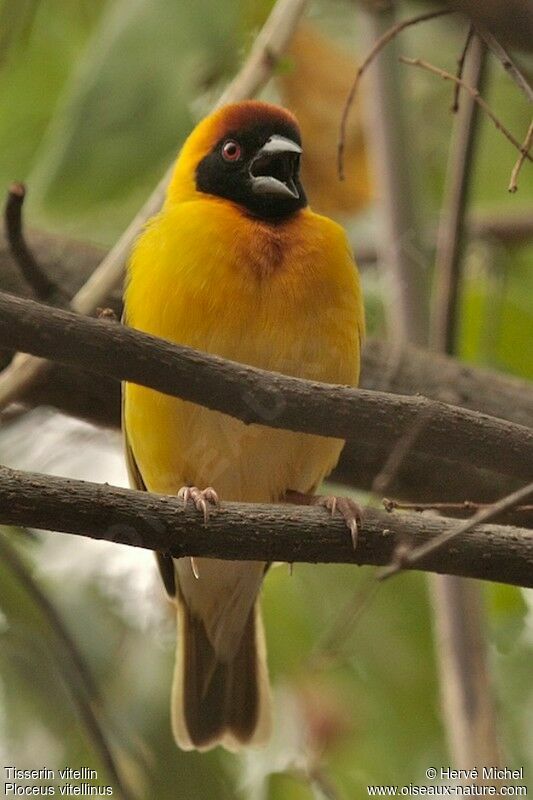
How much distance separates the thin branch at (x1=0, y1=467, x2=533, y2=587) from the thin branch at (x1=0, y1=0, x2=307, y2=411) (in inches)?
37.4

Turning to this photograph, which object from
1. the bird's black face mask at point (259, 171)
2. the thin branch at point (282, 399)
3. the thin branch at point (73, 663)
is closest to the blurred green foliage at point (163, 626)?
the thin branch at point (73, 663)

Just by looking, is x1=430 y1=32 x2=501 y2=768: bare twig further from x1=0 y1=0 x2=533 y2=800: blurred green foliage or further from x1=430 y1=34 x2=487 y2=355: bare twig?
x1=0 y1=0 x2=533 y2=800: blurred green foliage

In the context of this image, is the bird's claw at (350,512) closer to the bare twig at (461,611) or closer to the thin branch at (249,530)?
the thin branch at (249,530)

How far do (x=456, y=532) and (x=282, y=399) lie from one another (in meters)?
0.42

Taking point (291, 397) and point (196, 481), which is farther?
point (196, 481)

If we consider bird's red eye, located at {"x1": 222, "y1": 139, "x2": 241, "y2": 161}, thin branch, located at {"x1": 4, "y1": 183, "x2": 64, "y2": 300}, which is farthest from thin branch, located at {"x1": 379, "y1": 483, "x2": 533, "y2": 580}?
bird's red eye, located at {"x1": 222, "y1": 139, "x2": 241, "y2": 161}

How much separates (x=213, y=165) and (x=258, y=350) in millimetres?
952

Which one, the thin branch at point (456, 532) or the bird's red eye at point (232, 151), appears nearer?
the thin branch at point (456, 532)

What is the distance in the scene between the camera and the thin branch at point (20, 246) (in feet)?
8.39

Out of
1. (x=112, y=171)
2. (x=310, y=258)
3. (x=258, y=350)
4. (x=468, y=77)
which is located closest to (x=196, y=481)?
(x=258, y=350)

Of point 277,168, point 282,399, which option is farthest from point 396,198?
point 282,399

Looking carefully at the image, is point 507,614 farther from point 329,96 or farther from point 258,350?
point 329,96

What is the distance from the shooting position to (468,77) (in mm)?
3336

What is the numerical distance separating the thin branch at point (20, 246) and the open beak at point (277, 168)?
0.83 meters
